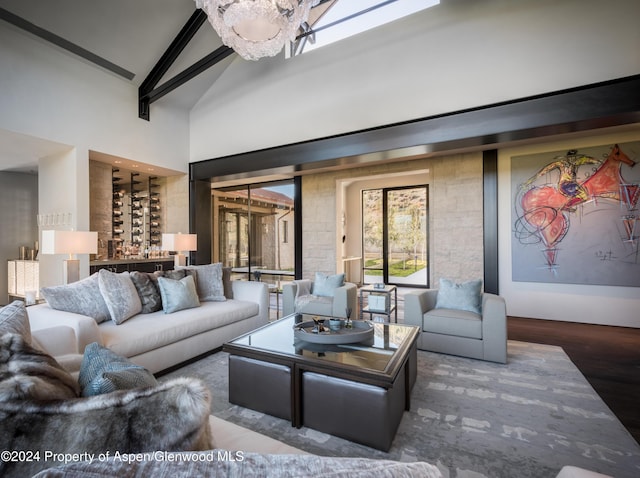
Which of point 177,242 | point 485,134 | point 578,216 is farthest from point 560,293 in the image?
point 177,242

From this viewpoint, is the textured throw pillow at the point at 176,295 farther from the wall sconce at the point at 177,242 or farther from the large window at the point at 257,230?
the large window at the point at 257,230

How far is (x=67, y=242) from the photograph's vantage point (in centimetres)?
306

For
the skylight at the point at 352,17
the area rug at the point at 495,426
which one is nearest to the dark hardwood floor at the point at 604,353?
the area rug at the point at 495,426

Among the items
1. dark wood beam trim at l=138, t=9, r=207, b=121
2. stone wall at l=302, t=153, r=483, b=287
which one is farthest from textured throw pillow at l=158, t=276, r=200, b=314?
stone wall at l=302, t=153, r=483, b=287

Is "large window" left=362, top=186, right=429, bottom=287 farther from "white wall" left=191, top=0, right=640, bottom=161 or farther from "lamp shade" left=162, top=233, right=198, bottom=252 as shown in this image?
"lamp shade" left=162, top=233, right=198, bottom=252

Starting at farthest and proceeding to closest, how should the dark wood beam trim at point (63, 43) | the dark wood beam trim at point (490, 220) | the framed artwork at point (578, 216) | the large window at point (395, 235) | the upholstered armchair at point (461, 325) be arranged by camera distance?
1. the large window at point (395, 235)
2. the dark wood beam trim at point (490, 220)
3. the framed artwork at point (578, 216)
4. the dark wood beam trim at point (63, 43)
5. the upholstered armchair at point (461, 325)

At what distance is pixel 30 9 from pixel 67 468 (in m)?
5.30

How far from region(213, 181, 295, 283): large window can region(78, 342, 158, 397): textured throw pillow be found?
598 cm

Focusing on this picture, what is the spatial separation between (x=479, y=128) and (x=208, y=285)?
376 centimetres

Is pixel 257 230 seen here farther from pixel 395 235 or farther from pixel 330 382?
pixel 330 382

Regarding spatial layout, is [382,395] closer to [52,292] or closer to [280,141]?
[52,292]

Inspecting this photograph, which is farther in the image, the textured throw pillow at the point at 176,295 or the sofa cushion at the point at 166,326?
the textured throw pillow at the point at 176,295

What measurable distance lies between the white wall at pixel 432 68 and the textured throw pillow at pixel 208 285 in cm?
250

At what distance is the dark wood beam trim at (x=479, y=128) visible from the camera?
302 cm
